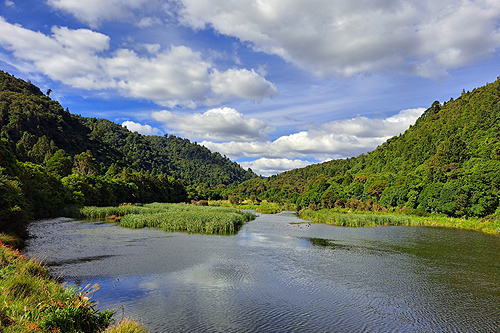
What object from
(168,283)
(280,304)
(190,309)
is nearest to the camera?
(190,309)

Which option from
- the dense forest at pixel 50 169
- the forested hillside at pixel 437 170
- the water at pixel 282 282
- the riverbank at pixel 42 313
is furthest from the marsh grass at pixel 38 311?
the forested hillside at pixel 437 170

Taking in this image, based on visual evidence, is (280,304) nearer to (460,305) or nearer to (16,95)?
(460,305)

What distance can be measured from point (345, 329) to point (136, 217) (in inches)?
1609

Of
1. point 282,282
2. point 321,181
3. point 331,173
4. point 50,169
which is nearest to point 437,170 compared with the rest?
point 321,181

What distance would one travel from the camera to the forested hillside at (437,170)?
61.2 metres

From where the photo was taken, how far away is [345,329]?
1240 cm

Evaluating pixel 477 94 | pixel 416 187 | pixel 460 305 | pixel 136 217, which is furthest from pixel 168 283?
pixel 477 94

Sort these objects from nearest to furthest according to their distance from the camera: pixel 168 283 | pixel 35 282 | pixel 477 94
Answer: pixel 35 282 → pixel 168 283 → pixel 477 94

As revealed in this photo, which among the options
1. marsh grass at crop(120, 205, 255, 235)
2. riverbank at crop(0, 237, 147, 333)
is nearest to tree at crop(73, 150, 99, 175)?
marsh grass at crop(120, 205, 255, 235)

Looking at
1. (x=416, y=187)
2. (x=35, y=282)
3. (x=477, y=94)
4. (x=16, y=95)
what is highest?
(x=477, y=94)

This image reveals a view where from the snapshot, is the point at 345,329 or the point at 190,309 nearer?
the point at 345,329

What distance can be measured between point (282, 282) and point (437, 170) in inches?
3154

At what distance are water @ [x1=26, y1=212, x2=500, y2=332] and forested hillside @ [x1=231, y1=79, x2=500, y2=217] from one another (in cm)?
3483

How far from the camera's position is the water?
13102 mm
